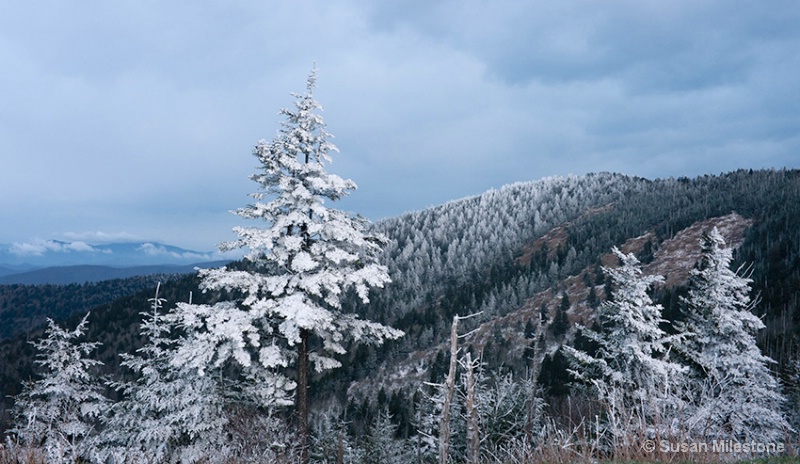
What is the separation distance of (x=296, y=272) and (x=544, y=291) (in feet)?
493

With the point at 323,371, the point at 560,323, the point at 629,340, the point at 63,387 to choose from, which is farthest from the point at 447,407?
the point at 560,323

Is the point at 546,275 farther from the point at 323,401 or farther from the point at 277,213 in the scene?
the point at 277,213

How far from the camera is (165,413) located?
15.1 meters

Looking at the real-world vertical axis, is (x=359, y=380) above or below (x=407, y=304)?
below

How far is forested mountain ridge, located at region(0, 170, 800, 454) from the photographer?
10669 centimetres

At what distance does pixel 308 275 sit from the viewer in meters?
12.2

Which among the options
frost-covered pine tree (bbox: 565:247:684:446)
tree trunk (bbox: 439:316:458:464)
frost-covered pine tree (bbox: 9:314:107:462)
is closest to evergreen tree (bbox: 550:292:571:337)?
frost-covered pine tree (bbox: 565:247:684:446)

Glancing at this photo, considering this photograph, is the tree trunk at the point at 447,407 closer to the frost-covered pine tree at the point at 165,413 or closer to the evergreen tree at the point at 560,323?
the frost-covered pine tree at the point at 165,413

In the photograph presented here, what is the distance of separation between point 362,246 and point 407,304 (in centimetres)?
16291

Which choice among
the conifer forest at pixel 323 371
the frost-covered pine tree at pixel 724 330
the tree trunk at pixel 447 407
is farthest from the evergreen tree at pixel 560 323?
the tree trunk at pixel 447 407

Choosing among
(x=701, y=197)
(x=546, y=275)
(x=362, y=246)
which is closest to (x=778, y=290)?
(x=546, y=275)

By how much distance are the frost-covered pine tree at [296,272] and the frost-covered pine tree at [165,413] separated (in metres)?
2.03

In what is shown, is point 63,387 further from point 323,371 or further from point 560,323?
point 560,323

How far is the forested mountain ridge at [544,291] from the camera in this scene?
106688mm
